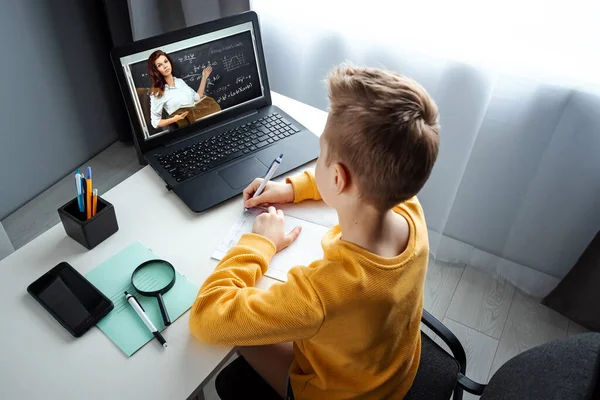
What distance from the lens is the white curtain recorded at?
1.38 metres

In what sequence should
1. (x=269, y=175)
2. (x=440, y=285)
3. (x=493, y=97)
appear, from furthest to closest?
(x=440, y=285)
(x=493, y=97)
(x=269, y=175)

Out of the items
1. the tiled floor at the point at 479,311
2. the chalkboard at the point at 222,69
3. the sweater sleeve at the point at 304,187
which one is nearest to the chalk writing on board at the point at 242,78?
the chalkboard at the point at 222,69

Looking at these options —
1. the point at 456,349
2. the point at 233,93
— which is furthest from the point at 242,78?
the point at 456,349

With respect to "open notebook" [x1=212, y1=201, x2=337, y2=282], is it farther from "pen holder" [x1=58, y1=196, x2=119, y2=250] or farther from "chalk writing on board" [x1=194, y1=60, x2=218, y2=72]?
"chalk writing on board" [x1=194, y1=60, x2=218, y2=72]

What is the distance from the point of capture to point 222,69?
1.24 m

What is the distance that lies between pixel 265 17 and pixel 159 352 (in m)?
1.33

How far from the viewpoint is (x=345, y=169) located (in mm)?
794

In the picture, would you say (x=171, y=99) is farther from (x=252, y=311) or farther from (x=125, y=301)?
(x=252, y=311)

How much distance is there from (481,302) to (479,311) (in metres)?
0.04

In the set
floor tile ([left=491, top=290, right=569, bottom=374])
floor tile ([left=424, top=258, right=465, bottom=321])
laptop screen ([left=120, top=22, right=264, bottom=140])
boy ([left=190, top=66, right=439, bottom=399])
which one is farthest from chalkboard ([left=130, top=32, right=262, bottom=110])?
floor tile ([left=491, top=290, right=569, bottom=374])

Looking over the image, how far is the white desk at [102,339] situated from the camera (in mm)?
795

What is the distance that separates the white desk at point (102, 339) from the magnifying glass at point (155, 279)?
0.09 ft

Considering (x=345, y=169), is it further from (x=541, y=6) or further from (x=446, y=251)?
(x=446, y=251)

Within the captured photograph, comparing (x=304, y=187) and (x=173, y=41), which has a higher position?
(x=173, y=41)
